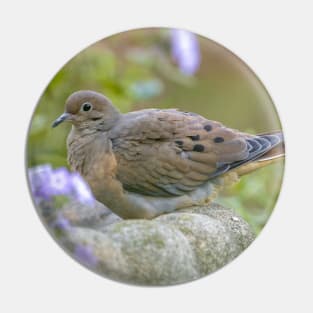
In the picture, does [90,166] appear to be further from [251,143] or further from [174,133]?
[251,143]

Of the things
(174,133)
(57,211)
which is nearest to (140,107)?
(174,133)

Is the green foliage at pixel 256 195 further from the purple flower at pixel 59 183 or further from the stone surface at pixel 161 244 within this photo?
the purple flower at pixel 59 183

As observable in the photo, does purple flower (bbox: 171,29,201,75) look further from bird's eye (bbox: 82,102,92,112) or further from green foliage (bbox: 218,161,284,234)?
green foliage (bbox: 218,161,284,234)

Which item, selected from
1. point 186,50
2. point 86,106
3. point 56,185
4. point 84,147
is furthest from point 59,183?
point 186,50

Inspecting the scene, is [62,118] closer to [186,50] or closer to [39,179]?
[39,179]

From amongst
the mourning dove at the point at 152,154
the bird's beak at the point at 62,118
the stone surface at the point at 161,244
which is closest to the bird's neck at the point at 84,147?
the mourning dove at the point at 152,154
